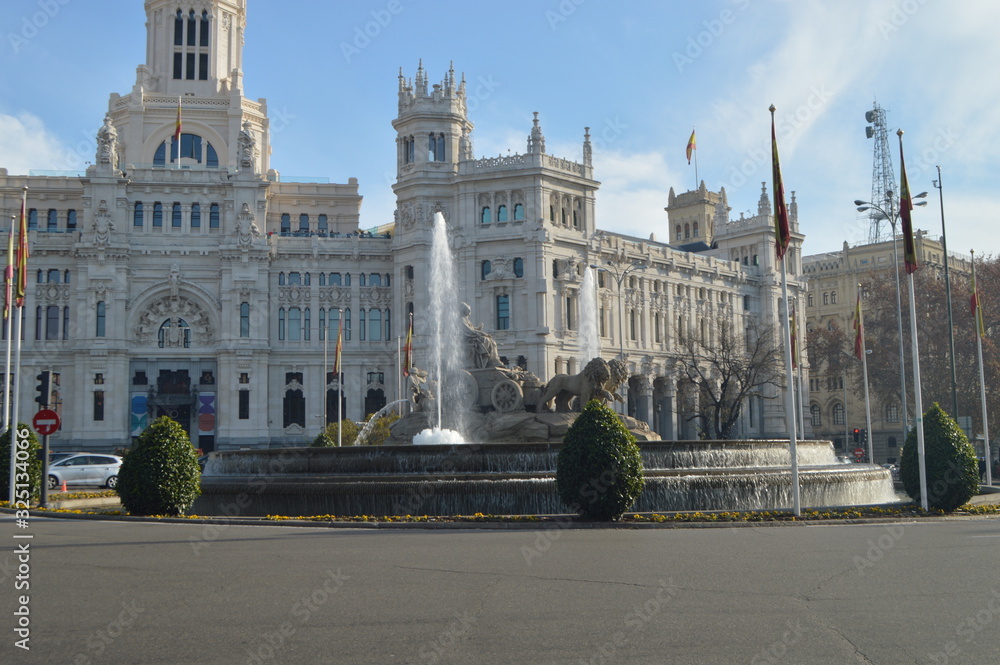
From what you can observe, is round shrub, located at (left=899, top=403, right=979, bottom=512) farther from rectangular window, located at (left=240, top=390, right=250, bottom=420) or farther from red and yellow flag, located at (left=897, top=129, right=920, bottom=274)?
rectangular window, located at (left=240, top=390, right=250, bottom=420)

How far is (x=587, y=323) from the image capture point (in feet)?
254

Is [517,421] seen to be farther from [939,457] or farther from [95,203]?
[95,203]

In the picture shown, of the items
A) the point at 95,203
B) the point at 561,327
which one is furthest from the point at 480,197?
the point at 95,203

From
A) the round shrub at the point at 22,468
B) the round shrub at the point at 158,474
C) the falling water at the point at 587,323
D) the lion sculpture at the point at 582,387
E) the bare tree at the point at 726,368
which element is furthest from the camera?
the falling water at the point at 587,323

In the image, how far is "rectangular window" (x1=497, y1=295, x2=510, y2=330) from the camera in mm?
77750

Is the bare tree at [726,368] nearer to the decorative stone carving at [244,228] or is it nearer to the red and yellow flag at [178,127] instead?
the decorative stone carving at [244,228]

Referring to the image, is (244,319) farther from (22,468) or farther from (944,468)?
(944,468)

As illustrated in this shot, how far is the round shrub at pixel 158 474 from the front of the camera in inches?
862

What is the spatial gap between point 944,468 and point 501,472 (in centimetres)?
1005

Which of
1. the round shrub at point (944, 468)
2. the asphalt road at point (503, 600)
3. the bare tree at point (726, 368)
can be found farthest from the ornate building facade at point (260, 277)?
the asphalt road at point (503, 600)

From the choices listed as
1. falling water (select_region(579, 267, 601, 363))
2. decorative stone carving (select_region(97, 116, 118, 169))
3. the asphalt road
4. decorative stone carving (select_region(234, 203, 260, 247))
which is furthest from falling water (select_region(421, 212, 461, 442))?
decorative stone carving (select_region(97, 116, 118, 169))

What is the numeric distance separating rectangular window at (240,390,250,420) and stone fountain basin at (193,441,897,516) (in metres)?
52.5

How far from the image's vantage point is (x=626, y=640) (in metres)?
8.99

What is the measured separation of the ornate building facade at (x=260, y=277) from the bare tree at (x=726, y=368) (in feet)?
11.7
